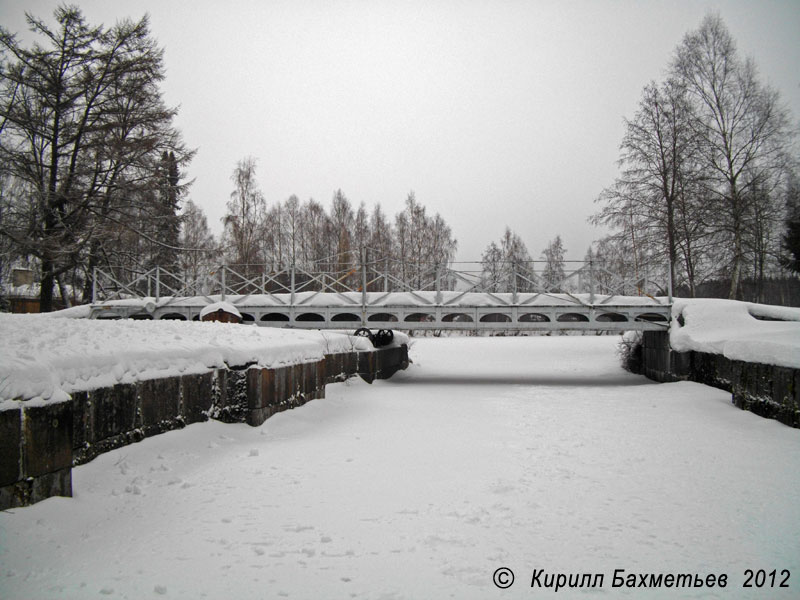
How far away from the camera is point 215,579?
3.00m

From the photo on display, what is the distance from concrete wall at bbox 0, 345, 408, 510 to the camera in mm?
3227

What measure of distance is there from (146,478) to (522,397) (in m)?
9.92

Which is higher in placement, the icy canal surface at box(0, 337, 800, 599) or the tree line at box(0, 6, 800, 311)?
the tree line at box(0, 6, 800, 311)

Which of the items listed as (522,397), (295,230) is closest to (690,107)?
(522,397)

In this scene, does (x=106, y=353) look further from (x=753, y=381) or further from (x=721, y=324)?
(x=721, y=324)

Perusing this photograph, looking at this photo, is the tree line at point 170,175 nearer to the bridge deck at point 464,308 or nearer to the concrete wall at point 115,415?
the bridge deck at point 464,308

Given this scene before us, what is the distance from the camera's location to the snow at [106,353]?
345 centimetres

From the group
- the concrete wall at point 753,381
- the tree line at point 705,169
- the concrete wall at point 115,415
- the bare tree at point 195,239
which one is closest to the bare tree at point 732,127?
the tree line at point 705,169

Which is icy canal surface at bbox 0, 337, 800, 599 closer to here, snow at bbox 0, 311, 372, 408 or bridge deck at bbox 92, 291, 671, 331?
snow at bbox 0, 311, 372, 408

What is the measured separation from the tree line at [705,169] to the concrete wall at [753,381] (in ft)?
22.9

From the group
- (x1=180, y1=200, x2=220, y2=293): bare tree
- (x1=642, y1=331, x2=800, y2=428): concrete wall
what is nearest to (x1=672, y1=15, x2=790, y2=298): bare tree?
(x1=642, y1=331, x2=800, y2=428): concrete wall

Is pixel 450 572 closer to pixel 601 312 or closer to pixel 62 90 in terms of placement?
pixel 601 312

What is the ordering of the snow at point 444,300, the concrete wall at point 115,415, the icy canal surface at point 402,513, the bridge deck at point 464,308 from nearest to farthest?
the icy canal surface at point 402,513 → the concrete wall at point 115,415 → the bridge deck at point 464,308 → the snow at point 444,300

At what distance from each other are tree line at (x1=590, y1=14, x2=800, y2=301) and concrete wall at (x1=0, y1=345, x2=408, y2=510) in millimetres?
17765
